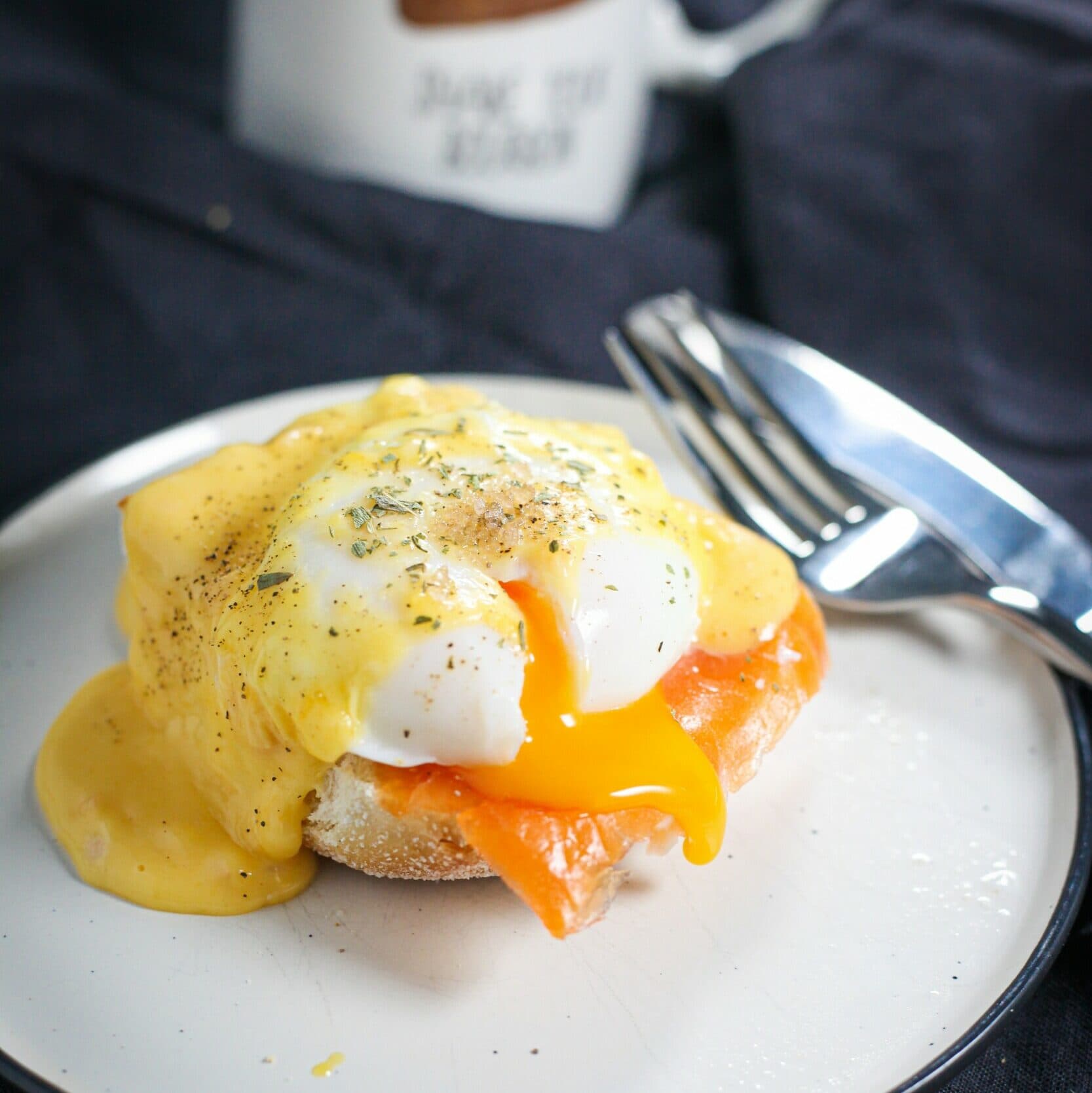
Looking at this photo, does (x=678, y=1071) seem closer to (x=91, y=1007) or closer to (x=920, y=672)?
(x=91, y=1007)

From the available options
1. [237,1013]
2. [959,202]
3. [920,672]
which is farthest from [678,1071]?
[959,202]

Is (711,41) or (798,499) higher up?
(711,41)

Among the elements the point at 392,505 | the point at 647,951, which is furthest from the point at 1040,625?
the point at 392,505

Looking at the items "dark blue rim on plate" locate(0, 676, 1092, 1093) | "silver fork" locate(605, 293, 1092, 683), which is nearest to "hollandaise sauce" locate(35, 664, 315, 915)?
"dark blue rim on plate" locate(0, 676, 1092, 1093)

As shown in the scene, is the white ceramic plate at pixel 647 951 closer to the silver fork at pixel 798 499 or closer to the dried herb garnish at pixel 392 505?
the silver fork at pixel 798 499

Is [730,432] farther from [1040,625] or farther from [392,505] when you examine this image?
[392,505]

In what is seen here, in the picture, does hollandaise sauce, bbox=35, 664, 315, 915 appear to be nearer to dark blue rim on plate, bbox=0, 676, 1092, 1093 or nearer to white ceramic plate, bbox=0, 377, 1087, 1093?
white ceramic plate, bbox=0, 377, 1087, 1093

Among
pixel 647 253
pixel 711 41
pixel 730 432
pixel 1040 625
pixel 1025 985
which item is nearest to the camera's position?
pixel 1025 985

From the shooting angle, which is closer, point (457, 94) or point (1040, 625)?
point (1040, 625)
